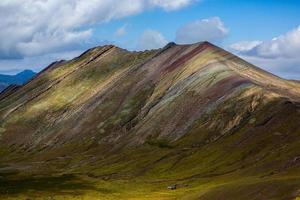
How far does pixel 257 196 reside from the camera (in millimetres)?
112375

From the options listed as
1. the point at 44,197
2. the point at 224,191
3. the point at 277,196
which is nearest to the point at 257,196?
the point at 277,196

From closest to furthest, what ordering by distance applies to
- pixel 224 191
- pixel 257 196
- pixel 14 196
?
pixel 257 196
pixel 224 191
pixel 14 196

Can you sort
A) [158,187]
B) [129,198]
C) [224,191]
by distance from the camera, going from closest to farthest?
[224,191]
[129,198]
[158,187]

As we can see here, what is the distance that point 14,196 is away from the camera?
18375 cm

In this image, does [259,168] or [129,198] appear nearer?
[129,198]

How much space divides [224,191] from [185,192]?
43.4m

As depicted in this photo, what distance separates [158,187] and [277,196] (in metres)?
93.1

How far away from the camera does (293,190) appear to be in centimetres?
10444

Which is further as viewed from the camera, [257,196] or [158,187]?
[158,187]

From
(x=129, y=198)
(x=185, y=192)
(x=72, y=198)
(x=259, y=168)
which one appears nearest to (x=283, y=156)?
(x=259, y=168)

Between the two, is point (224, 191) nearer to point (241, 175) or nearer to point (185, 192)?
point (185, 192)

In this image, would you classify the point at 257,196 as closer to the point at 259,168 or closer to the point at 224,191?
the point at 224,191

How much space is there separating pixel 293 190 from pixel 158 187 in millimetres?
95968

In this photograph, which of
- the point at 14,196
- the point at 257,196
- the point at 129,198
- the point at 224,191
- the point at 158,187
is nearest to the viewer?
the point at 257,196
